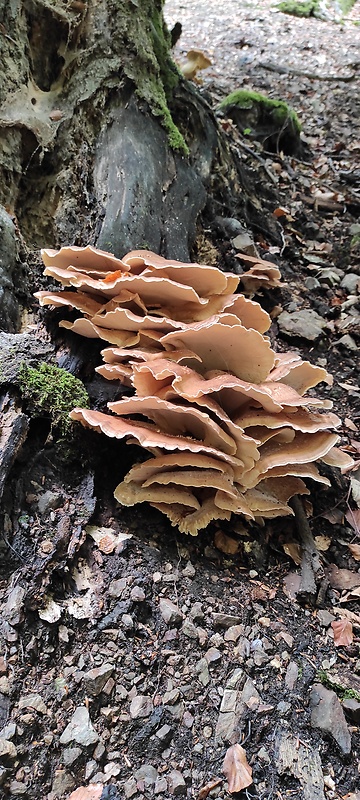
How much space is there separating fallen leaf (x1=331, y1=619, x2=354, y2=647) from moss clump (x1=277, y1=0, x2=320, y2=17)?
1987 centimetres

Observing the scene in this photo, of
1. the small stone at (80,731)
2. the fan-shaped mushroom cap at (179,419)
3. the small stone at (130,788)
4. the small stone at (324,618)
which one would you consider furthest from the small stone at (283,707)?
the fan-shaped mushroom cap at (179,419)

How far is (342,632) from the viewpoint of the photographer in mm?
2805

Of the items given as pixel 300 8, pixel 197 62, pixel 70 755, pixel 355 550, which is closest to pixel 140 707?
pixel 70 755

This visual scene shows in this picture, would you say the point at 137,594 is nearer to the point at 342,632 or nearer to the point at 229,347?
the point at 342,632

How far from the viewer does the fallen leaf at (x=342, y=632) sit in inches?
109

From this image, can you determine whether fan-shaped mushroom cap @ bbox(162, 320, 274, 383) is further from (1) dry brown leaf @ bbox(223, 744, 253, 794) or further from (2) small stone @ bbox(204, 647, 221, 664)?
(1) dry brown leaf @ bbox(223, 744, 253, 794)

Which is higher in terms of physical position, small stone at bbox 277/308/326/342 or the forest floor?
small stone at bbox 277/308/326/342

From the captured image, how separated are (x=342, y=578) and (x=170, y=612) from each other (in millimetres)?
1121

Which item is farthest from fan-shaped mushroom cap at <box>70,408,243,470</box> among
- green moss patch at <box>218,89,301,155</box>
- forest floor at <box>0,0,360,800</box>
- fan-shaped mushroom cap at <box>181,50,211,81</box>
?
fan-shaped mushroom cap at <box>181,50,211,81</box>

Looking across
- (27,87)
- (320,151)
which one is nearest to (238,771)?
(27,87)

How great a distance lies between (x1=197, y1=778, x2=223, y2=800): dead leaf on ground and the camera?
2.06m

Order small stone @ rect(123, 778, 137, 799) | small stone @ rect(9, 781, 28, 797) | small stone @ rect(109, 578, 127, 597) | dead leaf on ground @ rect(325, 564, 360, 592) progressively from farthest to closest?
dead leaf on ground @ rect(325, 564, 360, 592)
small stone @ rect(109, 578, 127, 597)
small stone @ rect(123, 778, 137, 799)
small stone @ rect(9, 781, 28, 797)

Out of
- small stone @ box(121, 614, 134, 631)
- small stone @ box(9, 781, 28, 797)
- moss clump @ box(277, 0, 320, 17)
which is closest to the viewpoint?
small stone @ box(9, 781, 28, 797)

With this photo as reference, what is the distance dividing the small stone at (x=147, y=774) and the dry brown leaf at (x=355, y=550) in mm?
1732
